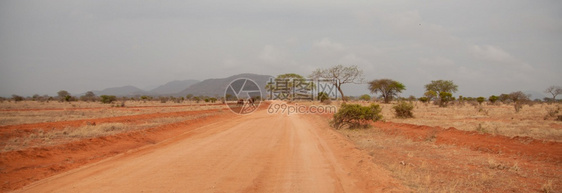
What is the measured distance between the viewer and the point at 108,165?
738 cm

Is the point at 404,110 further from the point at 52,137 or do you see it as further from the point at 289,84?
the point at 289,84

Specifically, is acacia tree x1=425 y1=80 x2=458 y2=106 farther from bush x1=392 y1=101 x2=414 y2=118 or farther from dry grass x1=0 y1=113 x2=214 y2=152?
dry grass x1=0 y1=113 x2=214 y2=152

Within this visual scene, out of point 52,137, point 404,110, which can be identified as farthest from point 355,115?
point 52,137

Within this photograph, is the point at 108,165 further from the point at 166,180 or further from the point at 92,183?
the point at 166,180

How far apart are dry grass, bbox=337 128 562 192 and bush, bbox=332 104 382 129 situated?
637 cm

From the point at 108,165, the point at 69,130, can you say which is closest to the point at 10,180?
the point at 108,165

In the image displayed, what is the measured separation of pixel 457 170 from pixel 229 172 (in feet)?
18.0

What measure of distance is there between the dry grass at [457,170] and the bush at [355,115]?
6371 mm

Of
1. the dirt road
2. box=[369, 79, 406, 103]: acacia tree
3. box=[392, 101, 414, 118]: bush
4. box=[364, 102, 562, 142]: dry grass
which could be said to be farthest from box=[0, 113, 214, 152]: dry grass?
box=[369, 79, 406, 103]: acacia tree

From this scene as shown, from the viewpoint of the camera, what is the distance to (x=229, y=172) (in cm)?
667

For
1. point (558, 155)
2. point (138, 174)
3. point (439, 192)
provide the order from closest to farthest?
point (439, 192) → point (138, 174) → point (558, 155)

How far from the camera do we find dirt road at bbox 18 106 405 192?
560 centimetres

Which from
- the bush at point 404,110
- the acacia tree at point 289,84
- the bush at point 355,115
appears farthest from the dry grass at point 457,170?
the acacia tree at point 289,84

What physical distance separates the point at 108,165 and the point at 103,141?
4.10 m
